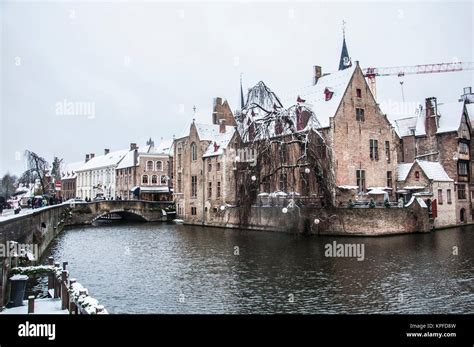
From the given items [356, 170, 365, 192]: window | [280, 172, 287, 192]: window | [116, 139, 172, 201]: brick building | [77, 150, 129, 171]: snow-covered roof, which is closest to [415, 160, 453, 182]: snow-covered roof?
[356, 170, 365, 192]: window

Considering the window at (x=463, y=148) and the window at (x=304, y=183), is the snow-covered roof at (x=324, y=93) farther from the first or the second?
the window at (x=463, y=148)

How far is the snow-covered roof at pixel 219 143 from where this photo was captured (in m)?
35.8

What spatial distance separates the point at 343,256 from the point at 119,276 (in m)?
9.12

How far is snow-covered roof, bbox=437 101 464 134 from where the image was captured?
3383 centimetres

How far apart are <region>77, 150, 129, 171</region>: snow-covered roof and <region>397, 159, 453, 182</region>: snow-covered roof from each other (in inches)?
1646

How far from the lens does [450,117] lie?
1361 inches

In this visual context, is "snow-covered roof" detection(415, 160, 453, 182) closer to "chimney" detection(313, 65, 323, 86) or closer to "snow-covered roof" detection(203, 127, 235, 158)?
"chimney" detection(313, 65, 323, 86)

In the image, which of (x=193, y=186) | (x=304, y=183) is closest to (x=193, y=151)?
(x=193, y=186)

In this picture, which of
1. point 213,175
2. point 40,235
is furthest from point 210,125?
point 40,235

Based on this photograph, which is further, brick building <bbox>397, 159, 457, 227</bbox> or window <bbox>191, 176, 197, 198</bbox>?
window <bbox>191, 176, 197, 198</bbox>

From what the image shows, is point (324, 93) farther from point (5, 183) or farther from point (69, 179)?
point (69, 179)

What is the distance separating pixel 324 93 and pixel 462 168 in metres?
13.3

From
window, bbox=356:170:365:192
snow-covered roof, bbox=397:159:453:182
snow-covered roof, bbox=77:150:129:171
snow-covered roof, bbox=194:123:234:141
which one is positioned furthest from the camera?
snow-covered roof, bbox=77:150:129:171

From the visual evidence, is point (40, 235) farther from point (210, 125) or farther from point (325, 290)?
point (210, 125)
